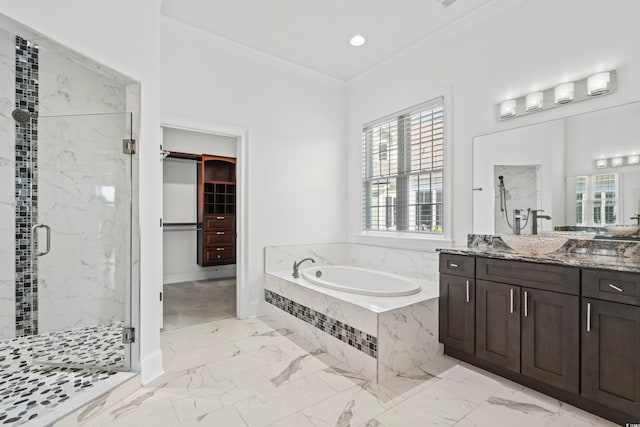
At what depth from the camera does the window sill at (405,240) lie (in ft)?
10.8

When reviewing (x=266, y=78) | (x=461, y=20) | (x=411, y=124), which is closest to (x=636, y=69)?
(x=461, y=20)

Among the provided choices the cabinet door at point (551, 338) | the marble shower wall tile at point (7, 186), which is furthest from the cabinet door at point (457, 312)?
the marble shower wall tile at point (7, 186)

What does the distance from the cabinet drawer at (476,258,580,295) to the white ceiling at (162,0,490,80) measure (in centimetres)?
226

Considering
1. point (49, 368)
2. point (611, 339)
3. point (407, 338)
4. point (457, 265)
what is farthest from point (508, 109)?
point (49, 368)

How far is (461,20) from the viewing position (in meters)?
3.02

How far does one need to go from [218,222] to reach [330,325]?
11.3 feet

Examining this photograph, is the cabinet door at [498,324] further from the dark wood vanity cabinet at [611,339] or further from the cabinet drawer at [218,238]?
the cabinet drawer at [218,238]

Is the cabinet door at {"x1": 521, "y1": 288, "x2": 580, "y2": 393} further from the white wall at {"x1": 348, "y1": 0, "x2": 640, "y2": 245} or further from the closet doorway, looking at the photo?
the closet doorway

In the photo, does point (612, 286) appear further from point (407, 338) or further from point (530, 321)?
point (407, 338)

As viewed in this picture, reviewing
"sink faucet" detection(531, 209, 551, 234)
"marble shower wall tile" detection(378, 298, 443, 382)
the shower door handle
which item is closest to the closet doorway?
the shower door handle

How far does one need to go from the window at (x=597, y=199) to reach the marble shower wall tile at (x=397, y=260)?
1259 mm

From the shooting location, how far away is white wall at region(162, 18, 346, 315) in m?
3.25

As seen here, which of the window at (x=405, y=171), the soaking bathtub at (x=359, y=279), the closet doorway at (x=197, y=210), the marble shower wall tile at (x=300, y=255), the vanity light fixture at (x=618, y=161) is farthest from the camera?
the closet doorway at (x=197, y=210)

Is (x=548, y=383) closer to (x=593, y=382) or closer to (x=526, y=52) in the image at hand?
(x=593, y=382)
